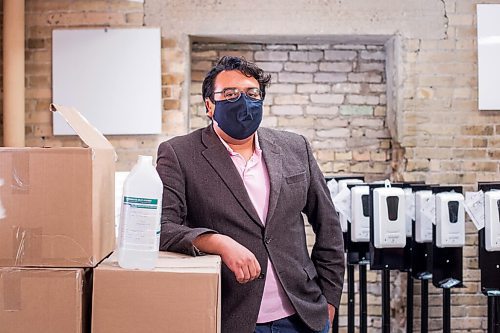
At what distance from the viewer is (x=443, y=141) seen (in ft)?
11.8

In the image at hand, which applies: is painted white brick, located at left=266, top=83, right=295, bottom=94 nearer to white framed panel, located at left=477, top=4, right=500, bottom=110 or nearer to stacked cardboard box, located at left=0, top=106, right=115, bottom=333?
white framed panel, located at left=477, top=4, right=500, bottom=110

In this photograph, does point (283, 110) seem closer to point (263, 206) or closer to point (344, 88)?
point (344, 88)

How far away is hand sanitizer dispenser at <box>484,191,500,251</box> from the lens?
103 inches

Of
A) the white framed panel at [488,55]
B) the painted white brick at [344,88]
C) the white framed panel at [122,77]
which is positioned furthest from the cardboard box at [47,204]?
the white framed panel at [488,55]

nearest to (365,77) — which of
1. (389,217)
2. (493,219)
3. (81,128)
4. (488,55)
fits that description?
(488,55)

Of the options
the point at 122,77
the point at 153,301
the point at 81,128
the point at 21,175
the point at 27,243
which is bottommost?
the point at 153,301

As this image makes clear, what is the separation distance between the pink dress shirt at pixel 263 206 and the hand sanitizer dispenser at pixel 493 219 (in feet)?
4.41

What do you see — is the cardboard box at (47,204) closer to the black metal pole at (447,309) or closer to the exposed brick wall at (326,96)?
the black metal pole at (447,309)

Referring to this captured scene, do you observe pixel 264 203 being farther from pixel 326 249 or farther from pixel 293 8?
pixel 293 8

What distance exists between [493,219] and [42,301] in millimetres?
2101

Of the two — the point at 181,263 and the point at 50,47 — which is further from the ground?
the point at 50,47

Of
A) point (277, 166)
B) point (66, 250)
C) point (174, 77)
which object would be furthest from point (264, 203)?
point (174, 77)

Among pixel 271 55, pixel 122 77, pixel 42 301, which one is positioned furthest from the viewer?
pixel 271 55

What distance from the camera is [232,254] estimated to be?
148cm
